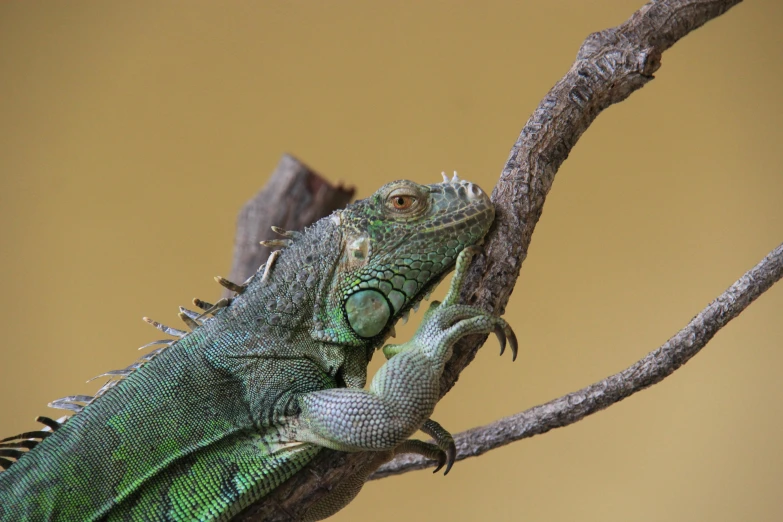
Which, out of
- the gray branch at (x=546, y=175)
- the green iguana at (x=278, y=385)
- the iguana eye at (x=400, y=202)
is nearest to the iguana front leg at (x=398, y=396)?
the green iguana at (x=278, y=385)

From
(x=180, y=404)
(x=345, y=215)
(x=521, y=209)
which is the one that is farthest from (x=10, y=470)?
(x=521, y=209)

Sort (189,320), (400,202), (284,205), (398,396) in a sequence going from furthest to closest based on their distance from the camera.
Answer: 1. (284,205)
2. (189,320)
3. (400,202)
4. (398,396)

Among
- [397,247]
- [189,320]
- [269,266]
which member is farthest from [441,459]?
[189,320]

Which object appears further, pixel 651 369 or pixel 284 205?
pixel 284 205

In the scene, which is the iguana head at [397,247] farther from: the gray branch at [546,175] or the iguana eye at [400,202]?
the gray branch at [546,175]

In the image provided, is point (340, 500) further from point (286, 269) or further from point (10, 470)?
point (10, 470)

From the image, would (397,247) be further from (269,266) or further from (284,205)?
(284,205)
